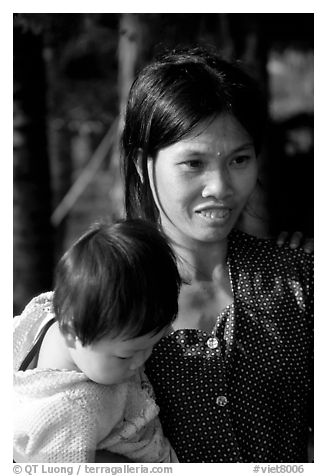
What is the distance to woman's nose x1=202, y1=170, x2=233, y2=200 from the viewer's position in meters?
1.49

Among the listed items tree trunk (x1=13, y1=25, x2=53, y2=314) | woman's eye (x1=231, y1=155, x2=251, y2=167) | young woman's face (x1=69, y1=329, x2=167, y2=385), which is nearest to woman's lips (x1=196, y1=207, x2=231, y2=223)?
woman's eye (x1=231, y1=155, x2=251, y2=167)

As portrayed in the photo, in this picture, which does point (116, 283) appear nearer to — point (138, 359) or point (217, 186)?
point (138, 359)

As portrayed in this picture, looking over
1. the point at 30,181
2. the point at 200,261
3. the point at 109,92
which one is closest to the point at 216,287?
the point at 200,261

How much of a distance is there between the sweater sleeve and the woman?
0.23 meters

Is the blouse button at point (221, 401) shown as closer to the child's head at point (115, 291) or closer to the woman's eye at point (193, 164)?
the child's head at point (115, 291)

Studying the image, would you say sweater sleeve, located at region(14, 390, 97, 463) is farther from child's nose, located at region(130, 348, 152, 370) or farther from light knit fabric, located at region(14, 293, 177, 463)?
child's nose, located at region(130, 348, 152, 370)

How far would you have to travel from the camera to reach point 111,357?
4.18ft

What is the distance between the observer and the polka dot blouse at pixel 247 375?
147 centimetres

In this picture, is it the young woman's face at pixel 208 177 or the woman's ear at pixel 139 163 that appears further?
the woman's ear at pixel 139 163

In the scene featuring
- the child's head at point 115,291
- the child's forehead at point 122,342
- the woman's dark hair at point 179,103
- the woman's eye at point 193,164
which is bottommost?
the child's forehead at point 122,342

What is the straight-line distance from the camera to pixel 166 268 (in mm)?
1262

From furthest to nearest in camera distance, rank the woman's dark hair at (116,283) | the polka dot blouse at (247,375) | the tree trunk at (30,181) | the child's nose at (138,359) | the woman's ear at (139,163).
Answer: the tree trunk at (30,181) → the woman's ear at (139,163) → the polka dot blouse at (247,375) → the child's nose at (138,359) → the woman's dark hair at (116,283)

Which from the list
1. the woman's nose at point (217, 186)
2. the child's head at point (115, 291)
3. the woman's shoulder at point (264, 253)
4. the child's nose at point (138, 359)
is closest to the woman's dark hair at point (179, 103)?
the woman's nose at point (217, 186)
